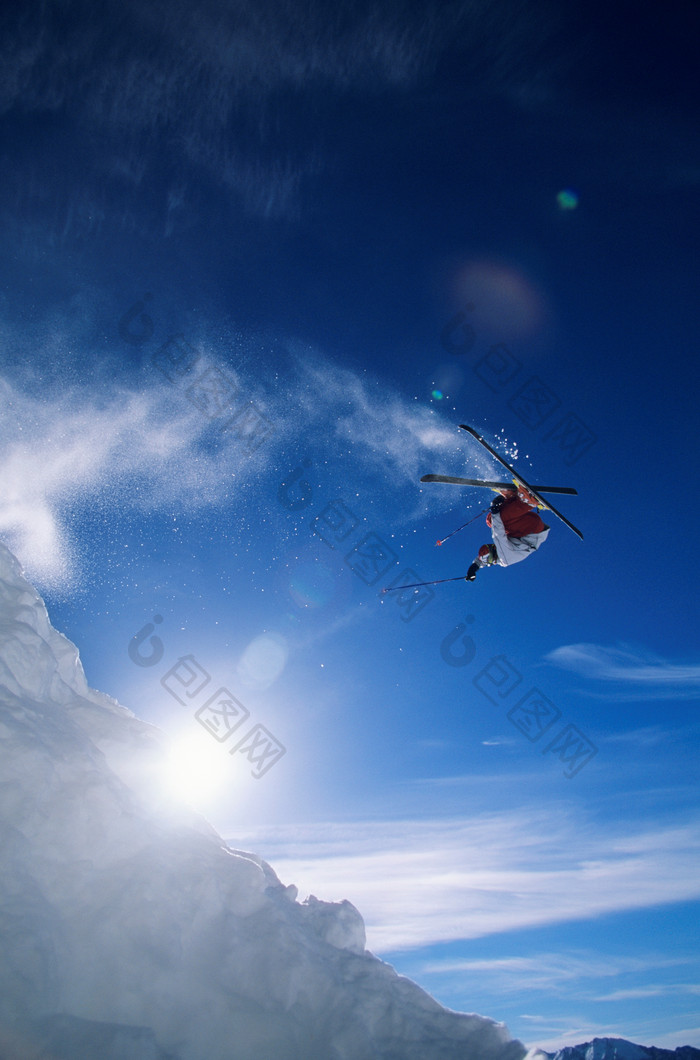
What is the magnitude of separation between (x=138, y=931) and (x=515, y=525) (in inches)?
957

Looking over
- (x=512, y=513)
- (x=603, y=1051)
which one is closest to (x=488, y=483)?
(x=512, y=513)

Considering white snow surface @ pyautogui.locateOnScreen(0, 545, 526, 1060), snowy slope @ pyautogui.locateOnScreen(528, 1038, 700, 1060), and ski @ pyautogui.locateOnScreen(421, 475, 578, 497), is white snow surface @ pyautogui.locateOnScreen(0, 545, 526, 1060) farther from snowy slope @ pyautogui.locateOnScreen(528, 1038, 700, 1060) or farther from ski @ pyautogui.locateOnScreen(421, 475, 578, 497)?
snowy slope @ pyautogui.locateOnScreen(528, 1038, 700, 1060)

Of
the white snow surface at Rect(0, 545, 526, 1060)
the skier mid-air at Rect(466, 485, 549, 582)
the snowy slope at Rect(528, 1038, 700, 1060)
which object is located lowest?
the snowy slope at Rect(528, 1038, 700, 1060)

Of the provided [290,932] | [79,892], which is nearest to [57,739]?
[79,892]

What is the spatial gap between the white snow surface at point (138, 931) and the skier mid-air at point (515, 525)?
2242 cm

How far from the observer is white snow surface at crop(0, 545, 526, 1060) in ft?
59.4

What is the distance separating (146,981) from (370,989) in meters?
12.7

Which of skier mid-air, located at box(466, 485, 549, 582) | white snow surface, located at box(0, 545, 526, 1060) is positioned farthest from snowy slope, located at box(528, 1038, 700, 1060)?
skier mid-air, located at box(466, 485, 549, 582)

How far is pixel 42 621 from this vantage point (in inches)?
1081

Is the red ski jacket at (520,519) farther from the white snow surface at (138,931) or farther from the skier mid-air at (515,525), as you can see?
the white snow surface at (138,931)

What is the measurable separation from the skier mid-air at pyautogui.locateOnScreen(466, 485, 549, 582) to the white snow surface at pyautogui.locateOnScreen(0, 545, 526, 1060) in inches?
883

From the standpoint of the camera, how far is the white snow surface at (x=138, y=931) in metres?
18.1

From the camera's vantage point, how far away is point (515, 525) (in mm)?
16531

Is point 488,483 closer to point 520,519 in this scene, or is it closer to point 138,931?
point 520,519
